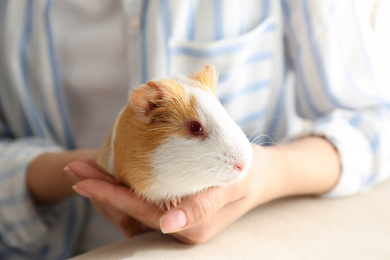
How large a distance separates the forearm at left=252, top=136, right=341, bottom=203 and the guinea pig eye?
0.15 m

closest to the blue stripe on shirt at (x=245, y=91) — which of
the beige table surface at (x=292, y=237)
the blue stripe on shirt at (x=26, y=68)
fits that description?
the beige table surface at (x=292, y=237)

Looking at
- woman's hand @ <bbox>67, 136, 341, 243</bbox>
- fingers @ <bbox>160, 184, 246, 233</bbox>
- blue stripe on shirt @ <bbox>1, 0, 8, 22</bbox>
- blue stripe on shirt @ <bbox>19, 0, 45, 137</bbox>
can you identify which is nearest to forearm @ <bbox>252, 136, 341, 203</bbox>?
woman's hand @ <bbox>67, 136, 341, 243</bbox>

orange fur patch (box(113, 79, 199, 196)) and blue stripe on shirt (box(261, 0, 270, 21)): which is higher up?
blue stripe on shirt (box(261, 0, 270, 21))

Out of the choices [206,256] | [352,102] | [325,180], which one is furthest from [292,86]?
[206,256]

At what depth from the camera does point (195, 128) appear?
48 cm

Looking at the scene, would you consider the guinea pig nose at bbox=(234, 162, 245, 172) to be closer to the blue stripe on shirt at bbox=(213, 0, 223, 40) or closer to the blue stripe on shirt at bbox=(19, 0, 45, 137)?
the blue stripe on shirt at bbox=(213, 0, 223, 40)

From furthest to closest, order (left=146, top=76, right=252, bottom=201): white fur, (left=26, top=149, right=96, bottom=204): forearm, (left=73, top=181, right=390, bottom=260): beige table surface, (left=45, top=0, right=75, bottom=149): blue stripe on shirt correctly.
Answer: (left=45, top=0, right=75, bottom=149): blue stripe on shirt
(left=26, top=149, right=96, bottom=204): forearm
(left=73, top=181, right=390, bottom=260): beige table surface
(left=146, top=76, right=252, bottom=201): white fur

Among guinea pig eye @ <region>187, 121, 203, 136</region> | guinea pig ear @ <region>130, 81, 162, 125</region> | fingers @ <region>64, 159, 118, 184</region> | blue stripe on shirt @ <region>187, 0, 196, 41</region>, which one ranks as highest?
blue stripe on shirt @ <region>187, 0, 196, 41</region>

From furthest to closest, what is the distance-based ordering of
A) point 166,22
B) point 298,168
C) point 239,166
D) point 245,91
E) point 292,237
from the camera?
point 245,91
point 166,22
point 298,168
point 292,237
point 239,166

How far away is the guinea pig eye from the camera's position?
48 centimetres

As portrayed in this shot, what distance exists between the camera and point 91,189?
1.72 ft

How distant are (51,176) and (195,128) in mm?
477

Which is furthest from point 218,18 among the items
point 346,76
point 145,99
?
point 145,99

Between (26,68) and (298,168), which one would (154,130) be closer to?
(298,168)
